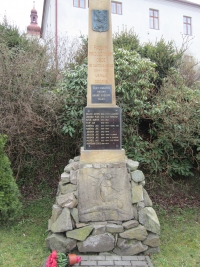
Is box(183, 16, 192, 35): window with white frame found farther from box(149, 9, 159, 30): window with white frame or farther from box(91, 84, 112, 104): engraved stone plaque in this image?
box(91, 84, 112, 104): engraved stone plaque

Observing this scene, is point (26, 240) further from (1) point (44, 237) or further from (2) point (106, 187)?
(2) point (106, 187)

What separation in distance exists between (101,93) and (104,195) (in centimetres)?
172

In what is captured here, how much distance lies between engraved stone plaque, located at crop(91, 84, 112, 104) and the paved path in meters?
2.43

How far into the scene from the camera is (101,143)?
3.91 metres

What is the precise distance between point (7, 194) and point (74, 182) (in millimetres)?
1299

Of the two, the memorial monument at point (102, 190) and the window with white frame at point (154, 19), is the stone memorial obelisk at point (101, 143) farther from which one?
the window with white frame at point (154, 19)

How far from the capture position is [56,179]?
20.8ft

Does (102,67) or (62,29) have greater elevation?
(62,29)

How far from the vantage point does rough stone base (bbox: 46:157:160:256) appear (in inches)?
133

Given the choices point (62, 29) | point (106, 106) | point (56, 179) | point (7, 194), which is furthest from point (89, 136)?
point (62, 29)

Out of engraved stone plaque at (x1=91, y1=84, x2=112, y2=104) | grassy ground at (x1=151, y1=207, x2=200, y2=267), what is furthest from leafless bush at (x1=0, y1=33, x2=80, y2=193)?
grassy ground at (x1=151, y1=207, x2=200, y2=267)

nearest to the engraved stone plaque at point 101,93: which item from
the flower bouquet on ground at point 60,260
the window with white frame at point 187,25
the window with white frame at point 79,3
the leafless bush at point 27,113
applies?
the leafless bush at point 27,113

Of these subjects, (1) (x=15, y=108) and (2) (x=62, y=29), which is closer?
(1) (x=15, y=108)

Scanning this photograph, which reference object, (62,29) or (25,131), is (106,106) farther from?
(62,29)
